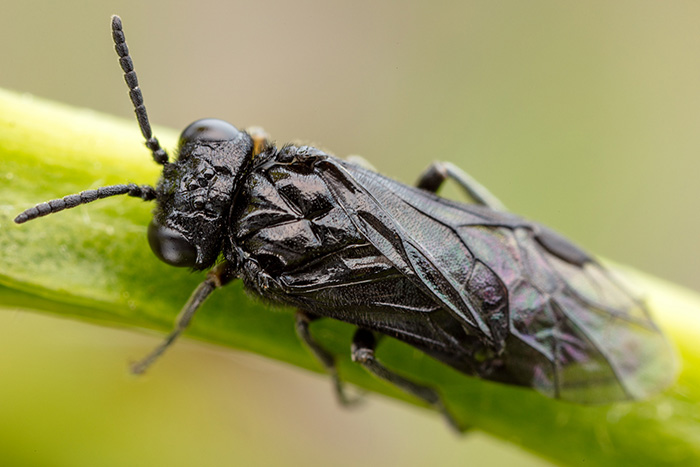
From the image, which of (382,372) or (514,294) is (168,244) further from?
(514,294)

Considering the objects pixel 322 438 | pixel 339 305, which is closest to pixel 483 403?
pixel 339 305

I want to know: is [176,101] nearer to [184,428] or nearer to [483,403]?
[184,428]

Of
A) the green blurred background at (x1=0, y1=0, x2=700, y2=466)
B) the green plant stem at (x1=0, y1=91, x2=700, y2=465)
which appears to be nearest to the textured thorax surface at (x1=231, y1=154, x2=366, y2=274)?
the green plant stem at (x1=0, y1=91, x2=700, y2=465)

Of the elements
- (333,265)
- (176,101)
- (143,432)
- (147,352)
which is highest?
(333,265)

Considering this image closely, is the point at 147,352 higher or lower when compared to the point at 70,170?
lower

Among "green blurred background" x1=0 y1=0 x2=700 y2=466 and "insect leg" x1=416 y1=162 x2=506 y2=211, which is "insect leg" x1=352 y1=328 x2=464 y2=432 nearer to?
"insect leg" x1=416 y1=162 x2=506 y2=211

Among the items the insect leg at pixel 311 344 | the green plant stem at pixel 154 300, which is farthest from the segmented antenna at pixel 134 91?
the insect leg at pixel 311 344

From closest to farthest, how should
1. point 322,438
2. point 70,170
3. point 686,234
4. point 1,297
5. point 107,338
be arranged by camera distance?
1. point 1,297
2. point 70,170
3. point 107,338
4. point 322,438
5. point 686,234

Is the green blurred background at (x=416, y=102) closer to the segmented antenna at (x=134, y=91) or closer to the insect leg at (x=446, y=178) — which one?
the insect leg at (x=446, y=178)
